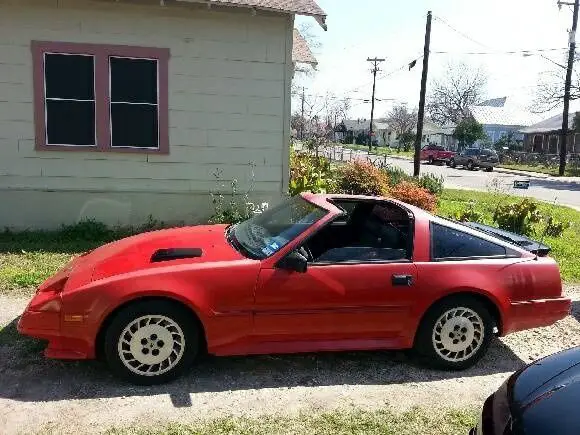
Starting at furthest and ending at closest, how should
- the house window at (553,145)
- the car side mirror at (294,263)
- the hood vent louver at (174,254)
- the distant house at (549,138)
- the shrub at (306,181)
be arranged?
the house window at (553,145) < the distant house at (549,138) < the shrub at (306,181) < the hood vent louver at (174,254) < the car side mirror at (294,263)

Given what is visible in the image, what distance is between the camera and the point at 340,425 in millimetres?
3496

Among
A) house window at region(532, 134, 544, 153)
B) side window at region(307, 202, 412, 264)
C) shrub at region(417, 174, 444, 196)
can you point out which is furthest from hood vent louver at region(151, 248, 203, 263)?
house window at region(532, 134, 544, 153)

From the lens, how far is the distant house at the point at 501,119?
65.2 meters

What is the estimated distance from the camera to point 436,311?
427 centimetres

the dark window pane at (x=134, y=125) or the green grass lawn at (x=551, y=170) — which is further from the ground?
the dark window pane at (x=134, y=125)

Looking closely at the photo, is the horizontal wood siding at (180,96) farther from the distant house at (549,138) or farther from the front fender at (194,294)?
the distant house at (549,138)

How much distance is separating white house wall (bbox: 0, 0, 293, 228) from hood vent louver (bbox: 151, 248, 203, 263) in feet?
15.4

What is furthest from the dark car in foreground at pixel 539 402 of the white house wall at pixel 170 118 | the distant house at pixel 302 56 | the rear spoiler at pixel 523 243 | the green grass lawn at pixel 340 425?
the distant house at pixel 302 56

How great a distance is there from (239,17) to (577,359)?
7181mm

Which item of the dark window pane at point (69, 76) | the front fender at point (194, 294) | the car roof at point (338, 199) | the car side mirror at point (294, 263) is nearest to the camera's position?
the front fender at point (194, 294)

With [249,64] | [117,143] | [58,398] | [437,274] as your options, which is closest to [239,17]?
[249,64]

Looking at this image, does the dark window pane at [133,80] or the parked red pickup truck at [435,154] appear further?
the parked red pickup truck at [435,154]

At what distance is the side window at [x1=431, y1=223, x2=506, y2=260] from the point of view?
14.4 ft

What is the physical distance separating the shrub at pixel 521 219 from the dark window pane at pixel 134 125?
6.19 metres
